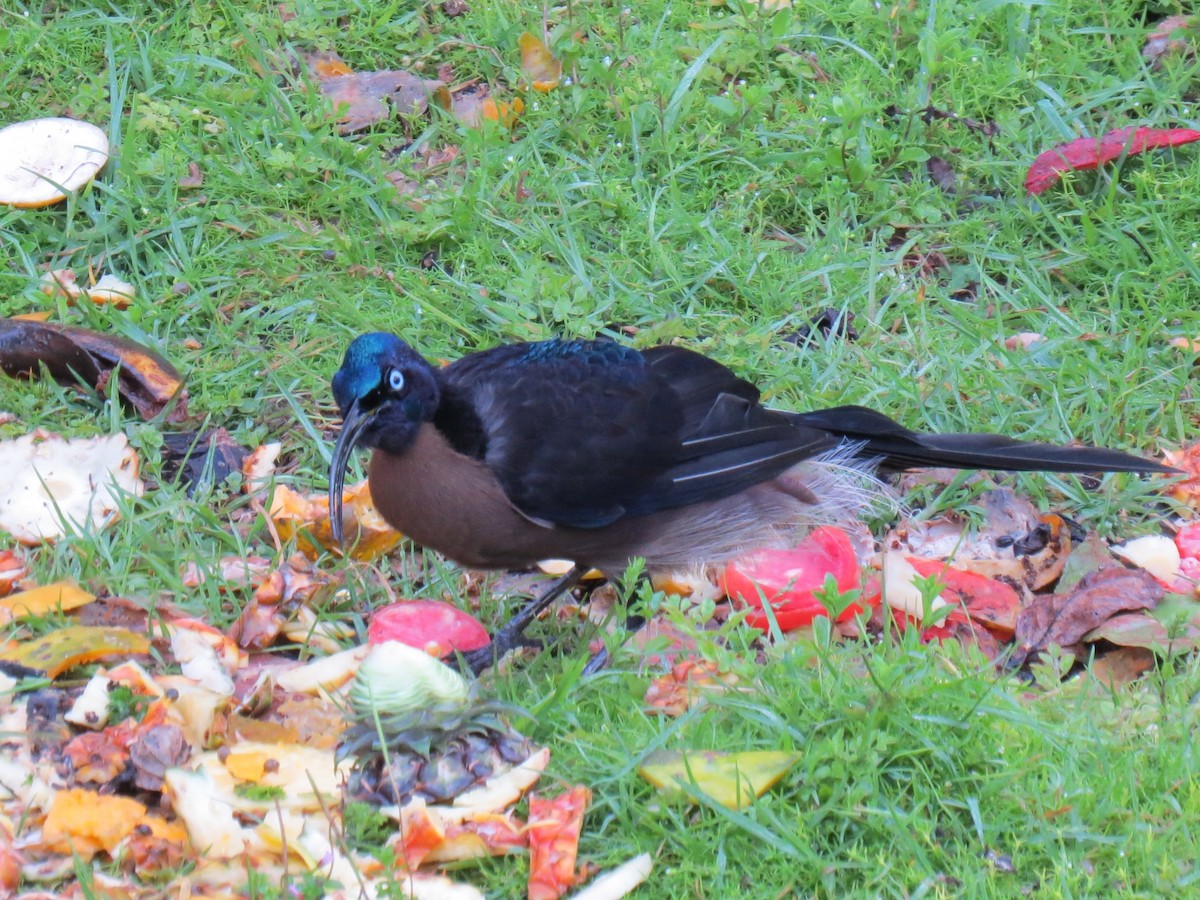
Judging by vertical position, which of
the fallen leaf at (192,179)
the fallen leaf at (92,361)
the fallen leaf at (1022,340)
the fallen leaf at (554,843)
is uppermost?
the fallen leaf at (192,179)

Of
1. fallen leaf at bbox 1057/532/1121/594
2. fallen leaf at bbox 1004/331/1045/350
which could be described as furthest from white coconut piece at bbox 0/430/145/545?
fallen leaf at bbox 1004/331/1045/350

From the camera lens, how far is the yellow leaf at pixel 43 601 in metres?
3.75

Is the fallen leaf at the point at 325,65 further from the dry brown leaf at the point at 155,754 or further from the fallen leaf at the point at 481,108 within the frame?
the dry brown leaf at the point at 155,754

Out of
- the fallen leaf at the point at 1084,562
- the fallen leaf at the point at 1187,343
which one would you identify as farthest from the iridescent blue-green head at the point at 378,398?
the fallen leaf at the point at 1187,343

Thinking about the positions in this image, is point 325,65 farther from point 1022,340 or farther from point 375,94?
point 1022,340

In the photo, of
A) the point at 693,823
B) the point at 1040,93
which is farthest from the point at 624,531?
the point at 1040,93

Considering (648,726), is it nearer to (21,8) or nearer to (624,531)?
(624,531)

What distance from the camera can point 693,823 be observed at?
9.60 ft

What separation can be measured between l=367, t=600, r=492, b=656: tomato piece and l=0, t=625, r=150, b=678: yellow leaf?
2.06 feet

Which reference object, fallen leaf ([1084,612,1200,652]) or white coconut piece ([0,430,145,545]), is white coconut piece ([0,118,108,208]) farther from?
fallen leaf ([1084,612,1200,652])

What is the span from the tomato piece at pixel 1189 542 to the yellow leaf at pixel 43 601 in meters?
3.28

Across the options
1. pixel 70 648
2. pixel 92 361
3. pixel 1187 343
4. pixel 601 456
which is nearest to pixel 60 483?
pixel 92 361

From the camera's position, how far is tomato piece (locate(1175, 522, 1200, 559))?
432 cm

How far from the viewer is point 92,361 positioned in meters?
4.92
